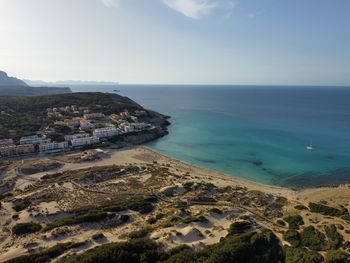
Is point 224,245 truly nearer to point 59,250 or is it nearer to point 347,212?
point 59,250

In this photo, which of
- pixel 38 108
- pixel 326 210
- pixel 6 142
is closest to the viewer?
pixel 326 210

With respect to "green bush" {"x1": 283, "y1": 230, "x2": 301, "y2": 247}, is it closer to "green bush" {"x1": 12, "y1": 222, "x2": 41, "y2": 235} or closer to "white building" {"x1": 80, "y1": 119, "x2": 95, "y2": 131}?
"green bush" {"x1": 12, "y1": 222, "x2": 41, "y2": 235}

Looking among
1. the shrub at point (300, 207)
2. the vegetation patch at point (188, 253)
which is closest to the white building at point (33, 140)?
the vegetation patch at point (188, 253)

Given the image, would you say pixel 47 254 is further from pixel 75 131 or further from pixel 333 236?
pixel 75 131

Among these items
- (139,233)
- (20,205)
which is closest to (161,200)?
(139,233)

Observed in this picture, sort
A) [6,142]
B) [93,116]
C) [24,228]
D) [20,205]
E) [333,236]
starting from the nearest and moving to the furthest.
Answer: [333,236], [24,228], [20,205], [6,142], [93,116]

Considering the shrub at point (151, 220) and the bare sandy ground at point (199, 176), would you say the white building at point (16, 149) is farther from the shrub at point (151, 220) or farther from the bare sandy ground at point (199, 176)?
the shrub at point (151, 220)

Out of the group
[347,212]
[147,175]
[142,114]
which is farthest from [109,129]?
[347,212]
